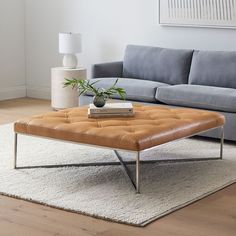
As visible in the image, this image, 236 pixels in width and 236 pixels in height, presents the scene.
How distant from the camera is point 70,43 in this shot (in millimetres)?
6980

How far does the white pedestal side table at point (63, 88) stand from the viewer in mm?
6980

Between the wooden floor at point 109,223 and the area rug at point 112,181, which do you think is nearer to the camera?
the wooden floor at point 109,223

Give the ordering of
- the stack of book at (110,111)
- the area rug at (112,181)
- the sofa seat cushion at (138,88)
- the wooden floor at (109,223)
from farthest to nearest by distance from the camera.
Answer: the sofa seat cushion at (138,88), the stack of book at (110,111), the area rug at (112,181), the wooden floor at (109,223)

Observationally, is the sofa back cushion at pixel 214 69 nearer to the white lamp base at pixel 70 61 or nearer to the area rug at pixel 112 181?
the area rug at pixel 112 181

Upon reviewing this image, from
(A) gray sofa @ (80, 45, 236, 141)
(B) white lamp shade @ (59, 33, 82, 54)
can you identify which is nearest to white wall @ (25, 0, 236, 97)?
(A) gray sofa @ (80, 45, 236, 141)

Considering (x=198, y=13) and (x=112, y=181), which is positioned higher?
(x=198, y=13)

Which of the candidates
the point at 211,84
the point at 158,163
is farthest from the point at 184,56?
the point at 158,163

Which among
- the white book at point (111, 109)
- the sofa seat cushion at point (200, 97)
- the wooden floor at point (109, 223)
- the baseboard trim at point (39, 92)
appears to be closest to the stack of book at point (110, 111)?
the white book at point (111, 109)

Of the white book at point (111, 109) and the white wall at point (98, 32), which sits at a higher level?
the white wall at point (98, 32)

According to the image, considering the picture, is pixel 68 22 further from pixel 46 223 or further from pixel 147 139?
pixel 46 223

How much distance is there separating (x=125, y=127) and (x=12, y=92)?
399 centimetres

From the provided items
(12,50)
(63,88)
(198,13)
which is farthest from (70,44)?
(198,13)

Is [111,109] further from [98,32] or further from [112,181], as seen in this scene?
[98,32]

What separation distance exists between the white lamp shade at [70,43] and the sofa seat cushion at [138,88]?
0.90 m
